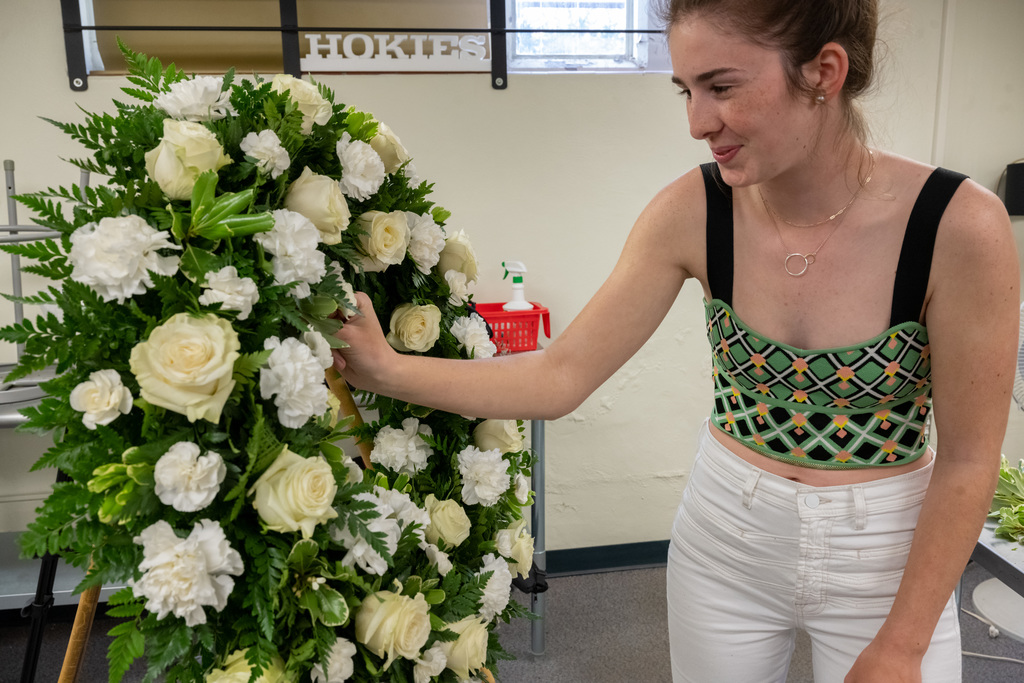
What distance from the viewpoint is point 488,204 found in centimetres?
260

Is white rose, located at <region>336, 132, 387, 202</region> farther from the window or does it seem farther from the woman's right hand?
the window

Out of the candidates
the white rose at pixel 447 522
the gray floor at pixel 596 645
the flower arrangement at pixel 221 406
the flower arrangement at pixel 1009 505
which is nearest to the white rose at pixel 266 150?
the flower arrangement at pixel 221 406

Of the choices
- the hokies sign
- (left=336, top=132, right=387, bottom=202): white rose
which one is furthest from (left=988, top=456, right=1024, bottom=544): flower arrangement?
the hokies sign

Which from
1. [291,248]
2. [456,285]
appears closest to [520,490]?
[456,285]

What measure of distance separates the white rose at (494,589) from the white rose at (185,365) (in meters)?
0.44

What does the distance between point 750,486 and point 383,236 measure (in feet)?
1.94

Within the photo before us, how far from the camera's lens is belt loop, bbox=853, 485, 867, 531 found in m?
1.01

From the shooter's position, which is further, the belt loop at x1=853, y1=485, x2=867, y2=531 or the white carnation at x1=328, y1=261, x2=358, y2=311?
the belt loop at x1=853, y1=485, x2=867, y2=531

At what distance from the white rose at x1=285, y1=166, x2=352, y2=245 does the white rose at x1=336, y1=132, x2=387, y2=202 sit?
0.05m

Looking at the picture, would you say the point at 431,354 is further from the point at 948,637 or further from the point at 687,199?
the point at 948,637

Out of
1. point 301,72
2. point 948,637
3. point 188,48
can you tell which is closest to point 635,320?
point 948,637

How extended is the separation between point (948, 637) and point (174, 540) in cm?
94

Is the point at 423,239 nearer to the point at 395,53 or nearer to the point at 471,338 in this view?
the point at 471,338

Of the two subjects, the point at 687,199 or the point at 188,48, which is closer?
the point at 687,199
